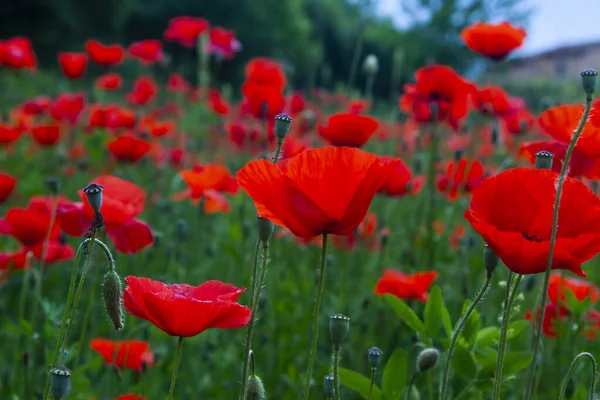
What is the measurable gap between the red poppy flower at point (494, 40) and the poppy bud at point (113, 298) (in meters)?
1.80

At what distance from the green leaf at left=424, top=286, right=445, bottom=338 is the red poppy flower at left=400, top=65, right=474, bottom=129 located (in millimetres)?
1211

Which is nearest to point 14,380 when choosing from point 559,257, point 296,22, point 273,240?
point 273,240

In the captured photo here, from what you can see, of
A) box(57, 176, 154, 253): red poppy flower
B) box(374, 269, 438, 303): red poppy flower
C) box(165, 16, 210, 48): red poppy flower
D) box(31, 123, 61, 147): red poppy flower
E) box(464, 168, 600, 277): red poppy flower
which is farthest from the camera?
box(165, 16, 210, 48): red poppy flower

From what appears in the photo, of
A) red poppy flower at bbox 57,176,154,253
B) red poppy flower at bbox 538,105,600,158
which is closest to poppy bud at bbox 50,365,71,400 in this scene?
red poppy flower at bbox 57,176,154,253

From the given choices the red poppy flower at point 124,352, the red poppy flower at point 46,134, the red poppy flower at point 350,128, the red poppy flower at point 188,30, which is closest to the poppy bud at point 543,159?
the red poppy flower at point 350,128

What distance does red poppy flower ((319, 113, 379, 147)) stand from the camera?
2.16m

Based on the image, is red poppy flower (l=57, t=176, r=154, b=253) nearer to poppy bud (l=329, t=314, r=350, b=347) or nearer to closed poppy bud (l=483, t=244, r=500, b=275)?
poppy bud (l=329, t=314, r=350, b=347)

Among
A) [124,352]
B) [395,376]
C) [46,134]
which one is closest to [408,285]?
[395,376]

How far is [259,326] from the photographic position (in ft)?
9.73

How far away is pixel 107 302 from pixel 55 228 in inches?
40.8

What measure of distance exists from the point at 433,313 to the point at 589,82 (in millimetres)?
652

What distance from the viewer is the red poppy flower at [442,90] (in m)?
2.59

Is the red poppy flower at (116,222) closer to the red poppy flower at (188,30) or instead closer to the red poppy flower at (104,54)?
the red poppy flower at (188,30)

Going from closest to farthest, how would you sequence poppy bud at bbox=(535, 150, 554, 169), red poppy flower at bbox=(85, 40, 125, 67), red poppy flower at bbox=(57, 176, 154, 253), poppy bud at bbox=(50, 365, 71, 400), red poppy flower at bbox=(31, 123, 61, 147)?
poppy bud at bbox=(50, 365, 71, 400)
poppy bud at bbox=(535, 150, 554, 169)
red poppy flower at bbox=(57, 176, 154, 253)
red poppy flower at bbox=(31, 123, 61, 147)
red poppy flower at bbox=(85, 40, 125, 67)
